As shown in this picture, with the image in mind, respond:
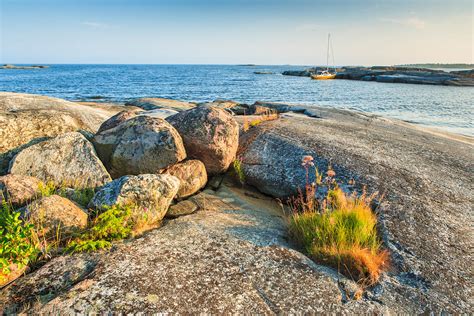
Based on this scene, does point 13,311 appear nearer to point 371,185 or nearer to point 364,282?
point 364,282

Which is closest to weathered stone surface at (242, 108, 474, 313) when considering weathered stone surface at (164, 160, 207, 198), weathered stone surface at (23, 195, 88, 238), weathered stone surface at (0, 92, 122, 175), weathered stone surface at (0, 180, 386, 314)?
weathered stone surface at (0, 180, 386, 314)

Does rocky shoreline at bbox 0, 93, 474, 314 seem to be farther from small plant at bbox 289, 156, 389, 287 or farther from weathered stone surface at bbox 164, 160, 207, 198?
small plant at bbox 289, 156, 389, 287

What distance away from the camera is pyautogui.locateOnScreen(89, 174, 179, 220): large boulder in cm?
491

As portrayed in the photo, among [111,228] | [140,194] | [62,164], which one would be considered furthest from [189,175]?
[62,164]

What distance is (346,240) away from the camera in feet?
15.0

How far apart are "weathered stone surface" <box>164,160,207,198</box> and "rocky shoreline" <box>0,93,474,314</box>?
0.03m

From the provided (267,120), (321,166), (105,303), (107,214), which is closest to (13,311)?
(105,303)

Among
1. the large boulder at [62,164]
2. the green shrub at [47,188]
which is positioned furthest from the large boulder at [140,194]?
the large boulder at [62,164]

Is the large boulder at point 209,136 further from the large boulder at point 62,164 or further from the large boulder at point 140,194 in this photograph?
the large boulder at point 62,164

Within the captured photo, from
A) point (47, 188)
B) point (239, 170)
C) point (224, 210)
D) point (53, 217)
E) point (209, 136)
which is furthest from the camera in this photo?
point (239, 170)

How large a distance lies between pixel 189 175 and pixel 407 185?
15.1 feet

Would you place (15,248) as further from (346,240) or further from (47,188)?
(346,240)

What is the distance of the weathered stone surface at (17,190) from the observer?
495 cm

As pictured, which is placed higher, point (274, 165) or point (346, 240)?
point (274, 165)
